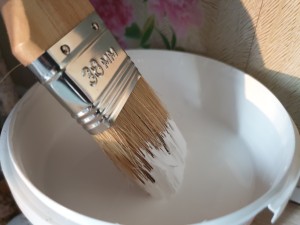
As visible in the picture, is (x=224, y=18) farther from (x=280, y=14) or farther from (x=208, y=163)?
(x=208, y=163)

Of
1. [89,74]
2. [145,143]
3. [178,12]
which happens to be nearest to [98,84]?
[89,74]

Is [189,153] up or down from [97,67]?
down

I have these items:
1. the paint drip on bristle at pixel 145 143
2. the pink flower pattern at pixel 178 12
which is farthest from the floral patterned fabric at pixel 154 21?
the paint drip on bristle at pixel 145 143

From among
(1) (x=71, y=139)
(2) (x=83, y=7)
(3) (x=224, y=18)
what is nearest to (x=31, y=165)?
(1) (x=71, y=139)

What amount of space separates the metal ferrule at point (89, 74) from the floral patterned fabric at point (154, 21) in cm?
20

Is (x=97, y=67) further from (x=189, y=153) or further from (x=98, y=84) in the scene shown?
(x=189, y=153)

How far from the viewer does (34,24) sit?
1.39 feet

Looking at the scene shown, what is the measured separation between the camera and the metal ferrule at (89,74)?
454 mm

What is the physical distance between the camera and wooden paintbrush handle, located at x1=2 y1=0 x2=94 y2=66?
16.3 inches

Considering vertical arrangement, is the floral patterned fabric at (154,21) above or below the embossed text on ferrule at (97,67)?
below

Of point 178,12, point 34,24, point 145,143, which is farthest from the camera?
point 178,12

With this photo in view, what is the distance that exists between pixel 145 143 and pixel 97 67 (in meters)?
0.14

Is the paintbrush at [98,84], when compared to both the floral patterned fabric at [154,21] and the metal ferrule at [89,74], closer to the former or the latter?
the metal ferrule at [89,74]

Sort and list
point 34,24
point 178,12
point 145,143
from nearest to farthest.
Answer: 1. point 34,24
2. point 145,143
3. point 178,12
